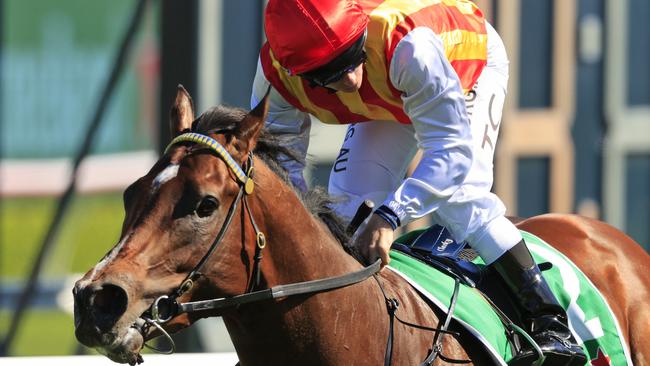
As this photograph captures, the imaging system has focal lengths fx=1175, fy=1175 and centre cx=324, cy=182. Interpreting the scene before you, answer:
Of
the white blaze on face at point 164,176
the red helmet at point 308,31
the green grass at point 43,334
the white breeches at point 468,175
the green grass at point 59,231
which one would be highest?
the red helmet at point 308,31

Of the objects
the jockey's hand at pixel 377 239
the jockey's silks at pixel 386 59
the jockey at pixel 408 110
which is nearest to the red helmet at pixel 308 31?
the jockey at pixel 408 110

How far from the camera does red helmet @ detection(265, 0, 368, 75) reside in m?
2.64

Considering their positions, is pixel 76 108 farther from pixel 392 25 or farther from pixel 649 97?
pixel 392 25

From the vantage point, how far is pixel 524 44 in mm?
6074

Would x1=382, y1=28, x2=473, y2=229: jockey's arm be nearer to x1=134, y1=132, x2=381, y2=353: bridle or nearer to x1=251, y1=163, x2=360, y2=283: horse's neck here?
x1=251, y1=163, x2=360, y2=283: horse's neck

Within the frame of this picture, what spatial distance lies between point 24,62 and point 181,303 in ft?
12.9

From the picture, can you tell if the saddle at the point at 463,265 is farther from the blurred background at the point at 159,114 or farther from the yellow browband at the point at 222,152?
the blurred background at the point at 159,114

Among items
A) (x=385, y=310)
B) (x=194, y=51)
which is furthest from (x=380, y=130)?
(x=194, y=51)

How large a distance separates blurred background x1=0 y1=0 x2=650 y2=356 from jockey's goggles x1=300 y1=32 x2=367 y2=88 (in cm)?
294

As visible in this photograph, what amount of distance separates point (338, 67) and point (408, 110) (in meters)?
0.21

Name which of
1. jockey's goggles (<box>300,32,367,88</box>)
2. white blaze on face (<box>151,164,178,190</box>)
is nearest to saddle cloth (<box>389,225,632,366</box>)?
jockey's goggles (<box>300,32,367,88</box>)

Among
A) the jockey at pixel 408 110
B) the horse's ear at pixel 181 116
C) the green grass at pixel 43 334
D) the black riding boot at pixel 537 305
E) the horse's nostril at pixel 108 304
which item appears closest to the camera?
the horse's nostril at pixel 108 304

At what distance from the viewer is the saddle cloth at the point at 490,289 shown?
→ 9.51ft

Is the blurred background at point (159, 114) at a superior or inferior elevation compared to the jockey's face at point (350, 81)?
inferior
